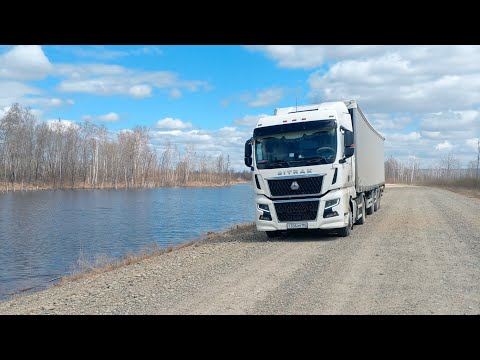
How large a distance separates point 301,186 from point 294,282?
551cm

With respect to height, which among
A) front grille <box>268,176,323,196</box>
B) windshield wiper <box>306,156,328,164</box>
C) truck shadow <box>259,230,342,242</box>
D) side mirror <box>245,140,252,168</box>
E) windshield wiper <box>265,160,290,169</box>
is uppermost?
side mirror <box>245,140,252,168</box>

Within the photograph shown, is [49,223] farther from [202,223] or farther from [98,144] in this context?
[98,144]

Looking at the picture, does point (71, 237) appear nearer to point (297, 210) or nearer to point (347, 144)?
point (297, 210)

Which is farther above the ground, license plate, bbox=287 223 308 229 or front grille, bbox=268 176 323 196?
front grille, bbox=268 176 323 196

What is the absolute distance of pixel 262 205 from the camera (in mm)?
14000

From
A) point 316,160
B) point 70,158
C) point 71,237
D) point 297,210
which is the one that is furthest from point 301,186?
point 70,158

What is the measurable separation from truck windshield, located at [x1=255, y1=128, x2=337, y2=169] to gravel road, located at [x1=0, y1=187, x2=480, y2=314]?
245 centimetres

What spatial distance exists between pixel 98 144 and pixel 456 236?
306 feet

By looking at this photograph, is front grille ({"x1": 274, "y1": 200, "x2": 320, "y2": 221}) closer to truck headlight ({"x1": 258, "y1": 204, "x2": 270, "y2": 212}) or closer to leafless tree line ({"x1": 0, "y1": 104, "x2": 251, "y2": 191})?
truck headlight ({"x1": 258, "y1": 204, "x2": 270, "y2": 212})

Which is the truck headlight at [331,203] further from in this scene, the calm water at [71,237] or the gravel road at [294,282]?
the calm water at [71,237]

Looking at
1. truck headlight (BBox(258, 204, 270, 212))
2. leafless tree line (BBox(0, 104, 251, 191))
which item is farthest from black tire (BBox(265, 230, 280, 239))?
leafless tree line (BBox(0, 104, 251, 191))

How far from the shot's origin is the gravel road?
21.9 feet

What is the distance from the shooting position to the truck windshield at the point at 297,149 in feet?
43.8

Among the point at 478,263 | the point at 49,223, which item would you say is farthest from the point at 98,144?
the point at 478,263
